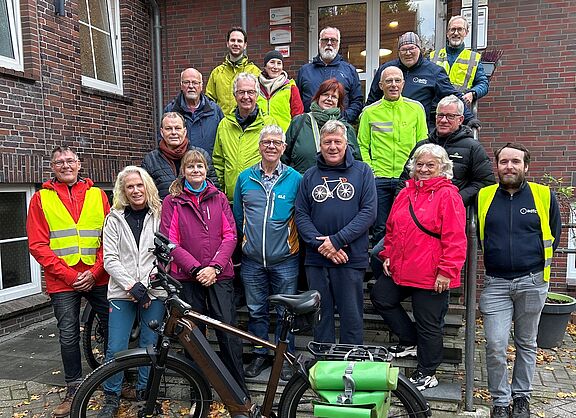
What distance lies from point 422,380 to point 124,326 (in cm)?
215

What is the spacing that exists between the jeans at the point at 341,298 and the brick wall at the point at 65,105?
3.74m

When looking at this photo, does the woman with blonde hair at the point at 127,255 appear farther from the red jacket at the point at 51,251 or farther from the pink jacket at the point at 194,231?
the red jacket at the point at 51,251

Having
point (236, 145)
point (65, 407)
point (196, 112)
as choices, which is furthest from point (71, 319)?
point (196, 112)

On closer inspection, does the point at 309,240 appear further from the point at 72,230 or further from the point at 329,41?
the point at 329,41

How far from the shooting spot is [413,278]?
327 centimetres

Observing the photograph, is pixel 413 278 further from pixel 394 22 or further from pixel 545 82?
pixel 394 22

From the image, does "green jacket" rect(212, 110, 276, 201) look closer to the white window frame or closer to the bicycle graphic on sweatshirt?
the bicycle graphic on sweatshirt

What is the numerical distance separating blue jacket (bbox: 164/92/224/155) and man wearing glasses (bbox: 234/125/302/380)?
0.93m

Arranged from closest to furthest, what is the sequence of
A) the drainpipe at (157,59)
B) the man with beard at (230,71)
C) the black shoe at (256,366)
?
the black shoe at (256,366), the man with beard at (230,71), the drainpipe at (157,59)

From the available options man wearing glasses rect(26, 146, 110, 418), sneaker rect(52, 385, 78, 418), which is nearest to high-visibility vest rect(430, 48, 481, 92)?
man wearing glasses rect(26, 146, 110, 418)

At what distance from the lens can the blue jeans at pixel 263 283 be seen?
11.7 feet

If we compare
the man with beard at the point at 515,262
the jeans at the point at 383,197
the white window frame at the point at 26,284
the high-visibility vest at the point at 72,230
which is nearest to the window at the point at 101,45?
the white window frame at the point at 26,284

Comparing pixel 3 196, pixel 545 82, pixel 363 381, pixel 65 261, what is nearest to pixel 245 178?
pixel 65 261

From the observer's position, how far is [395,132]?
411cm
